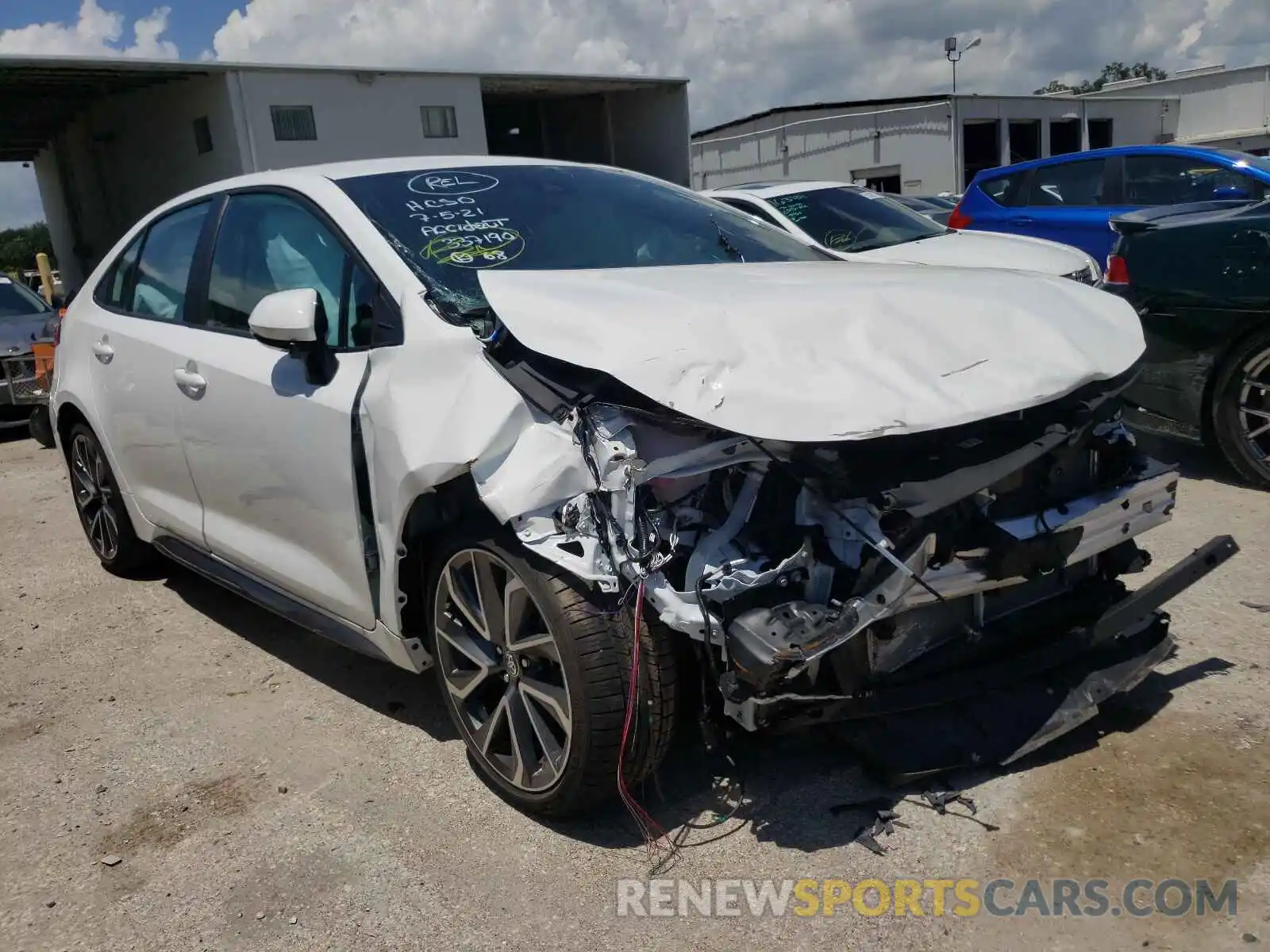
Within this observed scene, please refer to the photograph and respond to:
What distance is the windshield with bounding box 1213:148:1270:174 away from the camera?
7.43m

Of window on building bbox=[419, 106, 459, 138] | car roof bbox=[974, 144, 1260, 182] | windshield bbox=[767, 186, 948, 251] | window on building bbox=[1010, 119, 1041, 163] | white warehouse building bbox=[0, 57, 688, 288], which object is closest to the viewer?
car roof bbox=[974, 144, 1260, 182]

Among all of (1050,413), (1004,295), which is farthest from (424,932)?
(1004,295)

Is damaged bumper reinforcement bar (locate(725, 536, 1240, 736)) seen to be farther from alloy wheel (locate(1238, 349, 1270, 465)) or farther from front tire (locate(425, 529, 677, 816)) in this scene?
alloy wheel (locate(1238, 349, 1270, 465))

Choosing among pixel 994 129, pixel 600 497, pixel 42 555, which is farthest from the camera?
pixel 994 129

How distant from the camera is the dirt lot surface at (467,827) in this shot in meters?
2.47

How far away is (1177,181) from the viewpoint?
8.02 meters

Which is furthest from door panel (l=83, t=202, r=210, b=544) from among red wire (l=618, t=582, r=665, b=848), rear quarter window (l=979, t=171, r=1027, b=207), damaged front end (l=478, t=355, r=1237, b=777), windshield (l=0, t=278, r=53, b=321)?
rear quarter window (l=979, t=171, r=1027, b=207)

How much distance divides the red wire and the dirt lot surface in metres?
0.06

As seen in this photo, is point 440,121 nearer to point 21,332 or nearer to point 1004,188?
point 21,332

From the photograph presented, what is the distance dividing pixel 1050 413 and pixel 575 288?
1262mm

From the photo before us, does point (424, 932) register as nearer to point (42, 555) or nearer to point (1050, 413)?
point (1050, 413)

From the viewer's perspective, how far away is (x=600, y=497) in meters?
2.48

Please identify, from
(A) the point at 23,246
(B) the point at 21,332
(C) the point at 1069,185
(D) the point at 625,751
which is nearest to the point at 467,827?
(D) the point at 625,751

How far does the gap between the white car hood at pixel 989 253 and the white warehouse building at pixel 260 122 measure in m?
10.2
